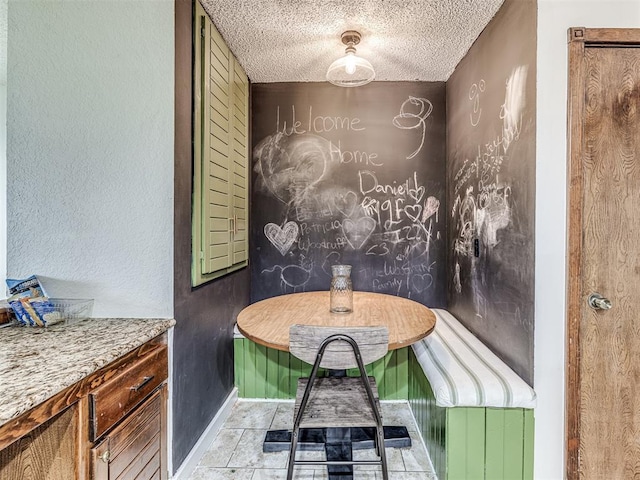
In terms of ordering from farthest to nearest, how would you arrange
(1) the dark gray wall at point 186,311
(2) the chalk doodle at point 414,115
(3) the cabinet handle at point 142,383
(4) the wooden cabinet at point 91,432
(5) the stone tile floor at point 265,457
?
(2) the chalk doodle at point 414,115, (5) the stone tile floor at point 265,457, (1) the dark gray wall at point 186,311, (3) the cabinet handle at point 142,383, (4) the wooden cabinet at point 91,432

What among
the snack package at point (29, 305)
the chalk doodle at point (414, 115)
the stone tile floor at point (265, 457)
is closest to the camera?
the snack package at point (29, 305)

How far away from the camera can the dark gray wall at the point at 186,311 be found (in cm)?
160

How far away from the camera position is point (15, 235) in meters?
1.53

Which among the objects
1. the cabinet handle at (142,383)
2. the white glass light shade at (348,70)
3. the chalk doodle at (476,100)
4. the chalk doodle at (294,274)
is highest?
the white glass light shade at (348,70)

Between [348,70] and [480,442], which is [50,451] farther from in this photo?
[348,70]

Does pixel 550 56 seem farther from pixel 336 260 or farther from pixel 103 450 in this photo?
pixel 103 450

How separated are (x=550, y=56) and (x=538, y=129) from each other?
318mm

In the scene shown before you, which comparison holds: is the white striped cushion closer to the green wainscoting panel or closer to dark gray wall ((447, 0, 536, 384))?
dark gray wall ((447, 0, 536, 384))

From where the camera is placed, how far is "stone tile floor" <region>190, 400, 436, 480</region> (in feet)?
5.68

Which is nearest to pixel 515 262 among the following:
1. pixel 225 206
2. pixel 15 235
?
pixel 225 206

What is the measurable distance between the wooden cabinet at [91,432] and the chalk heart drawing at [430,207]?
2133mm

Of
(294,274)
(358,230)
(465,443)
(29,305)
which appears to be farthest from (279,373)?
(29,305)

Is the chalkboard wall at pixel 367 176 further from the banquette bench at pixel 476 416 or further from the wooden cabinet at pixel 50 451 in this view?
the wooden cabinet at pixel 50 451

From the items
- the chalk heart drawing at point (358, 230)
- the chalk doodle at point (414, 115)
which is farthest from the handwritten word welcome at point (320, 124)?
the chalk heart drawing at point (358, 230)
